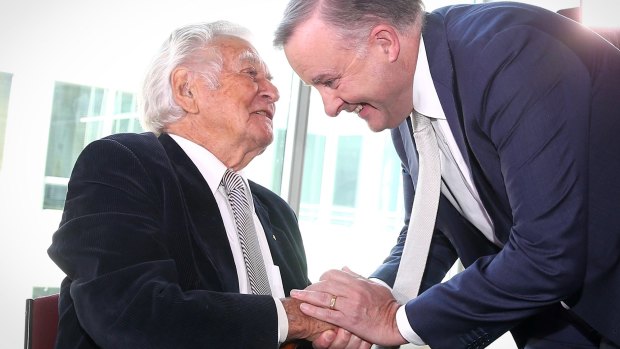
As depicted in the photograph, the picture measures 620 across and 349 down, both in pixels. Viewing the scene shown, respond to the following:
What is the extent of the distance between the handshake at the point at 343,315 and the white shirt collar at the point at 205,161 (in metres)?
0.39

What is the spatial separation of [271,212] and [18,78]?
1872 mm

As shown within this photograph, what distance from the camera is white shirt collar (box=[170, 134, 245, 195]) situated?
1.95 meters

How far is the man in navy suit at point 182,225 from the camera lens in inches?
59.4

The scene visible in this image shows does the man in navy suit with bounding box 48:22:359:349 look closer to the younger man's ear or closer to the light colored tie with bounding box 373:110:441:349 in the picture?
the light colored tie with bounding box 373:110:441:349

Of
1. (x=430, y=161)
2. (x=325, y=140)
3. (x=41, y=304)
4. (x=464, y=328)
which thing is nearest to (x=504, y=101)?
(x=430, y=161)

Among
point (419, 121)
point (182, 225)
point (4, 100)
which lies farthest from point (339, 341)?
point (4, 100)

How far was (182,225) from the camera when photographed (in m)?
1.72

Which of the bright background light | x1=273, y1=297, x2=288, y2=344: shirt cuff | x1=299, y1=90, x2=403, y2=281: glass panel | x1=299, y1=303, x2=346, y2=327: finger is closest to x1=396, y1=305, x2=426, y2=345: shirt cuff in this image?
x1=299, y1=303, x2=346, y2=327: finger

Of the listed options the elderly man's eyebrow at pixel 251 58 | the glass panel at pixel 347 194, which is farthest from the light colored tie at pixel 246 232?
the glass panel at pixel 347 194

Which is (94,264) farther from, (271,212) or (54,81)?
(54,81)

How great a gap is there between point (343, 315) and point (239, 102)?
0.69 m

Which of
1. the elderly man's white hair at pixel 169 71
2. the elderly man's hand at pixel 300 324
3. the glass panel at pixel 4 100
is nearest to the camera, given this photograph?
the elderly man's hand at pixel 300 324

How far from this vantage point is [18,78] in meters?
3.44

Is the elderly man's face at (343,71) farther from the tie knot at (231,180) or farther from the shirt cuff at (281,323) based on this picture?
the shirt cuff at (281,323)
